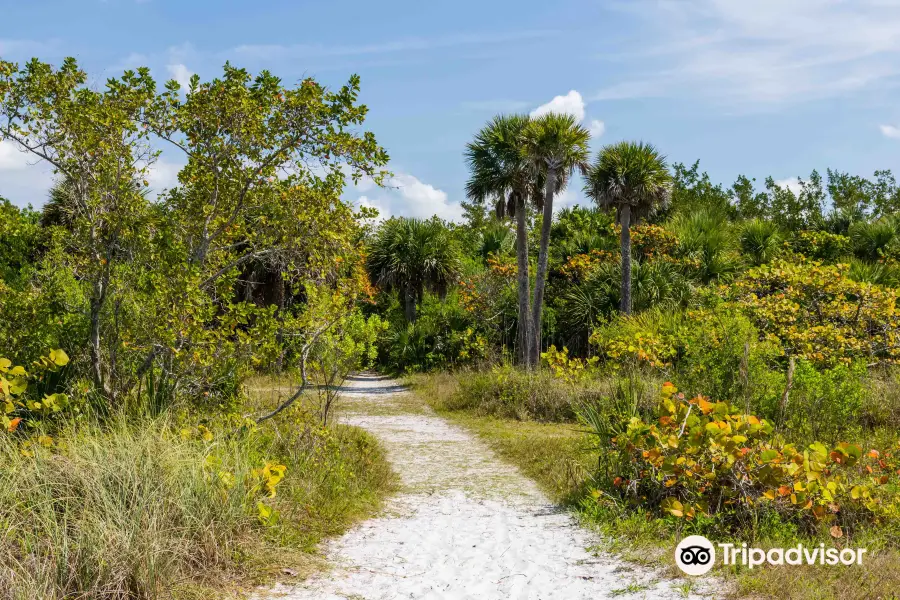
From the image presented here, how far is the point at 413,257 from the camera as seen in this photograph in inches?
1021

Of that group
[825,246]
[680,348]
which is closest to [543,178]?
[680,348]

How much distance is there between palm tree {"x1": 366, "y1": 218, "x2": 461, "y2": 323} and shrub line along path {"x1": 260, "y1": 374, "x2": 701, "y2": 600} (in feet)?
54.0

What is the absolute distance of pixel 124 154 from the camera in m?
7.55

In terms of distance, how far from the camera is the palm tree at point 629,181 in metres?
22.7

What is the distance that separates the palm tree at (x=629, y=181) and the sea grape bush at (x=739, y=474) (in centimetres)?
1604

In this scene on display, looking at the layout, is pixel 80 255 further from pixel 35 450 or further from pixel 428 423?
pixel 428 423

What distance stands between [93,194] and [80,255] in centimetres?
108

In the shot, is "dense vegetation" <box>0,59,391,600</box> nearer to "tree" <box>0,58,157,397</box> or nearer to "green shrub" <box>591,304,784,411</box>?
"tree" <box>0,58,157,397</box>

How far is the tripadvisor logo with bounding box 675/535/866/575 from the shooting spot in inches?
210

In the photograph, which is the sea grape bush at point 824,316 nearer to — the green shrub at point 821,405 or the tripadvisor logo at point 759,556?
the green shrub at point 821,405

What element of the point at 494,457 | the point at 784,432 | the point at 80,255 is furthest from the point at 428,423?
the point at 80,255

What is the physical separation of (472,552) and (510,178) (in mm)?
16890

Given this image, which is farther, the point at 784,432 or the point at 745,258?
the point at 745,258

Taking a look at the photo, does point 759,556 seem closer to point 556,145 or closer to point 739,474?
point 739,474
